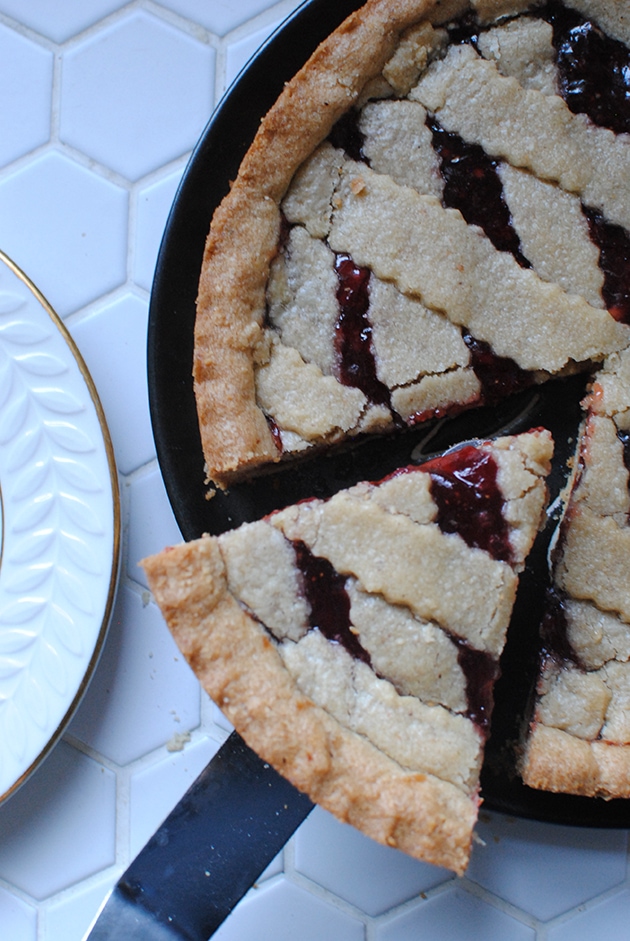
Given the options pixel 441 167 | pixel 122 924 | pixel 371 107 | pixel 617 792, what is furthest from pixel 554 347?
pixel 122 924

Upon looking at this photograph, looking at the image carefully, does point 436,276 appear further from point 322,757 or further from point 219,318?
point 322,757

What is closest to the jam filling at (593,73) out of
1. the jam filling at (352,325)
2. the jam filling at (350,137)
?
the jam filling at (350,137)

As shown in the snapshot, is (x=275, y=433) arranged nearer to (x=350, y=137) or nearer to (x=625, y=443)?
(x=350, y=137)

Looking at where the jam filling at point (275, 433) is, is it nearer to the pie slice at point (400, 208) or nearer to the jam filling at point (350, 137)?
the pie slice at point (400, 208)

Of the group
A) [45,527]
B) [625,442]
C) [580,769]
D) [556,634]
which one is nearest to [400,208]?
[625,442]

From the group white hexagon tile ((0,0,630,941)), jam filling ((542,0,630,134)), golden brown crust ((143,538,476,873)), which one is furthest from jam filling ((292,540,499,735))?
jam filling ((542,0,630,134))

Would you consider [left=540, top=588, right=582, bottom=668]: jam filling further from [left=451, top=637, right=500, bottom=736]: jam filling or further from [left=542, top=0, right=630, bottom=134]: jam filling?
[left=542, top=0, right=630, bottom=134]: jam filling
